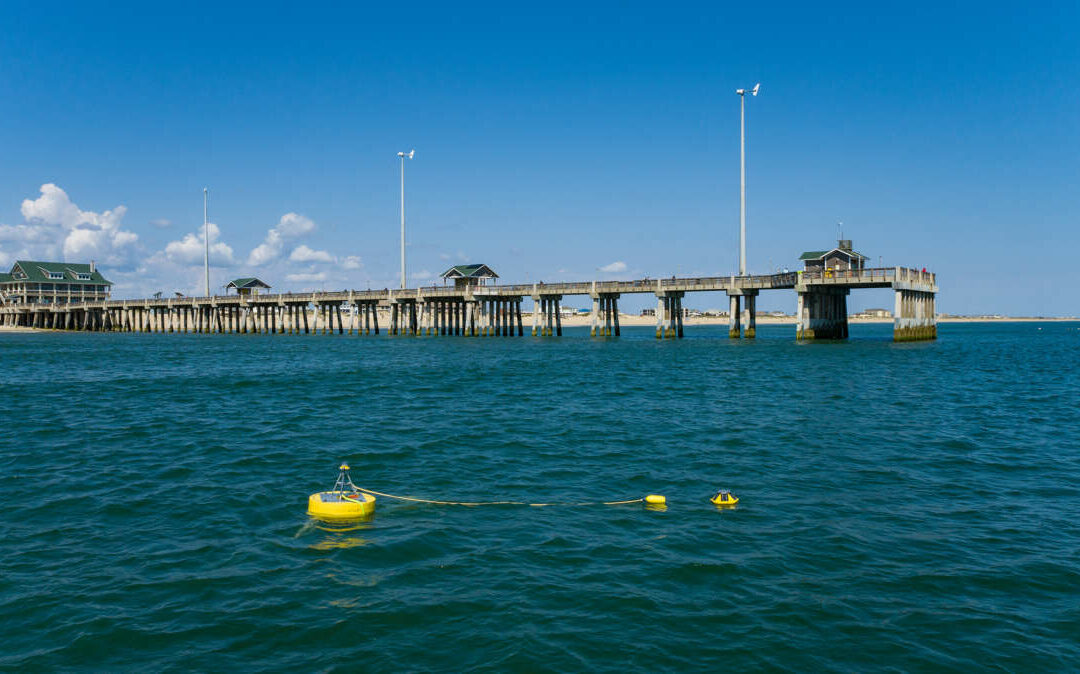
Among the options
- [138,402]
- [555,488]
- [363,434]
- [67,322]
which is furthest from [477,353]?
[67,322]

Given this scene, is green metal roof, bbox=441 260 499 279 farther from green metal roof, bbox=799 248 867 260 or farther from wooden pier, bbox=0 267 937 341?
green metal roof, bbox=799 248 867 260

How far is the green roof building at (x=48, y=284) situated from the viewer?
131m

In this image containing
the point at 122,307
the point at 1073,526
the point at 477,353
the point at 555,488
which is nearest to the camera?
the point at 1073,526

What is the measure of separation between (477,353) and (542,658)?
1886 inches

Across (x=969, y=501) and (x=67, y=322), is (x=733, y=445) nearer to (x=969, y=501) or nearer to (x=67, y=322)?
(x=969, y=501)

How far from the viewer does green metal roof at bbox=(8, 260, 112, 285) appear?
131 m

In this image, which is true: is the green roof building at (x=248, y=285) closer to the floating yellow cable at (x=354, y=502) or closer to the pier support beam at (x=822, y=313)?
the pier support beam at (x=822, y=313)

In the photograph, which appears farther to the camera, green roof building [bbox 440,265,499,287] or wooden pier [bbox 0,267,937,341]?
green roof building [bbox 440,265,499,287]

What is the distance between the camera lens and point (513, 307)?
276 ft

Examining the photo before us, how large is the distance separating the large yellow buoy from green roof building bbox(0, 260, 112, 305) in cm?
14418

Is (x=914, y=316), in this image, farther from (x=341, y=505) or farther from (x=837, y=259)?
(x=341, y=505)

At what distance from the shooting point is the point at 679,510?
12.4 metres

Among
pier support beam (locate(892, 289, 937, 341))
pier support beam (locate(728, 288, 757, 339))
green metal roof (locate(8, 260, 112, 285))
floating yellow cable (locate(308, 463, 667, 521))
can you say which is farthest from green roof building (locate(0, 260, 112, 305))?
floating yellow cable (locate(308, 463, 667, 521))

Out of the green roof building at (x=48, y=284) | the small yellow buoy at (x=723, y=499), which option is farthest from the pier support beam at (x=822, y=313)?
the green roof building at (x=48, y=284)
